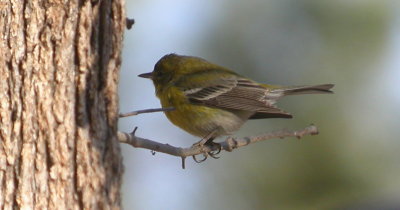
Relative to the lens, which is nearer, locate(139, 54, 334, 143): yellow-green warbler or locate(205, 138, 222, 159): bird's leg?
locate(205, 138, 222, 159): bird's leg

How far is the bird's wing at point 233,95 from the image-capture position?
7812mm

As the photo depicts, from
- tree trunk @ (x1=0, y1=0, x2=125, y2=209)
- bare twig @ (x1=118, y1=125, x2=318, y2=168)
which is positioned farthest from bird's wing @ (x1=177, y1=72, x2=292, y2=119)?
tree trunk @ (x1=0, y1=0, x2=125, y2=209)

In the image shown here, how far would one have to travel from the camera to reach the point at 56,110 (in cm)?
396

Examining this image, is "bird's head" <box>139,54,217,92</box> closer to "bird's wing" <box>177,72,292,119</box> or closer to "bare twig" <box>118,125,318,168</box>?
"bird's wing" <box>177,72,292,119</box>

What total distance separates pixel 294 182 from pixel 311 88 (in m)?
4.65

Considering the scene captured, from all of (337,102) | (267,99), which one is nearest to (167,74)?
(267,99)

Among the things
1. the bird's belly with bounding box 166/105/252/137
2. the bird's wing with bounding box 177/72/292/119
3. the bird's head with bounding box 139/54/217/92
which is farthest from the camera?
the bird's head with bounding box 139/54/217/92

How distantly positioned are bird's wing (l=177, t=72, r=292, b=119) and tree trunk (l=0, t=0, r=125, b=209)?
369 cm

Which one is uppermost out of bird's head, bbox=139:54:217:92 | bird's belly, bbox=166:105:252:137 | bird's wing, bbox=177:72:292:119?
bird's head, bbox=139:54:217:92

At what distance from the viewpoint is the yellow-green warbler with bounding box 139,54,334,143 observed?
25.1 ft

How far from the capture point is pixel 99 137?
4.03m

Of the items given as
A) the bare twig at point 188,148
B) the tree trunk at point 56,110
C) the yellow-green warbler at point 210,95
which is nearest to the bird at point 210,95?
the yellow-green warbler at point 210,95

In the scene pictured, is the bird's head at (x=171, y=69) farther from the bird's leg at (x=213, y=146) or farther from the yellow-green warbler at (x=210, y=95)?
the bird's leg at (x=213, y=146)

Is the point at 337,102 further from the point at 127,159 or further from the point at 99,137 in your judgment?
the point at 99,137
